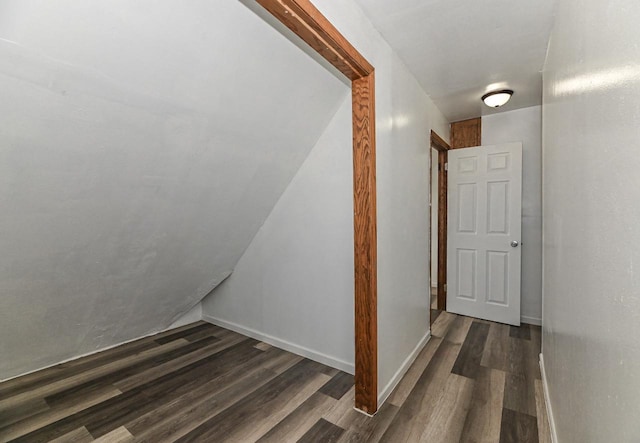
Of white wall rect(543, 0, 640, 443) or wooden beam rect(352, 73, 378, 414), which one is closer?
white wall rect(543, 0, 640, 443)

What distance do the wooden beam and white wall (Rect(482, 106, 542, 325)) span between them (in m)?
2.45

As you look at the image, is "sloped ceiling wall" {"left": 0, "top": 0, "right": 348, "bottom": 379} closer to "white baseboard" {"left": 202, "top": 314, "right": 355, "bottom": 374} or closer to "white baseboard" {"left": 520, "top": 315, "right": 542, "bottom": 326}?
"white baseboard" {"left": 202, "top": 314, "right": 355, "bottom": 374}

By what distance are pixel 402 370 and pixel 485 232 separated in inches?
75.9

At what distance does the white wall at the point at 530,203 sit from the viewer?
3193 mm

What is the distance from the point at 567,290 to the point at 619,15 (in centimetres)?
112

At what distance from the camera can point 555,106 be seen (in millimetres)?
1713

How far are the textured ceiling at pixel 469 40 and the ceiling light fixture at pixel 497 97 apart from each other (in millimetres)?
57

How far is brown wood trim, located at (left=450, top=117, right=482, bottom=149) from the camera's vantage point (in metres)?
3.54

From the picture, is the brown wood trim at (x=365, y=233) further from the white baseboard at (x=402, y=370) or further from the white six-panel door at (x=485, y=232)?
the white six-panel door at (x=485, y=232)

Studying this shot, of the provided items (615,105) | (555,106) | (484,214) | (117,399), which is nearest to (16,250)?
(117,399)

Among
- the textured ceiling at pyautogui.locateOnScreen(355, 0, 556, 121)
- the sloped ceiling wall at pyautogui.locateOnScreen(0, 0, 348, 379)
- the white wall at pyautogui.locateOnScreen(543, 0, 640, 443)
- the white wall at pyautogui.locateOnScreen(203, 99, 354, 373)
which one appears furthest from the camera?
the white wall at pyautogui.locateOnScreen(203, 99, 354, 373)

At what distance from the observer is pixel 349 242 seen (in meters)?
2.26

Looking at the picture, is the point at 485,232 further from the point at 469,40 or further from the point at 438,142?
the point at 469,40

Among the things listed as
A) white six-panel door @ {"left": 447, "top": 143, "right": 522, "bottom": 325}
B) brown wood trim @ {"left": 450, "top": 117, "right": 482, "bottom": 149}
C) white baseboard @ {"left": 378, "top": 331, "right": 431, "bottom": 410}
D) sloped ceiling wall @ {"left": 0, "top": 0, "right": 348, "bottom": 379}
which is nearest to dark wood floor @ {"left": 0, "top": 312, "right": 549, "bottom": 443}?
white baseboard @ {"left": 378, "top": 331, "right": 431, "bottom": 410}
